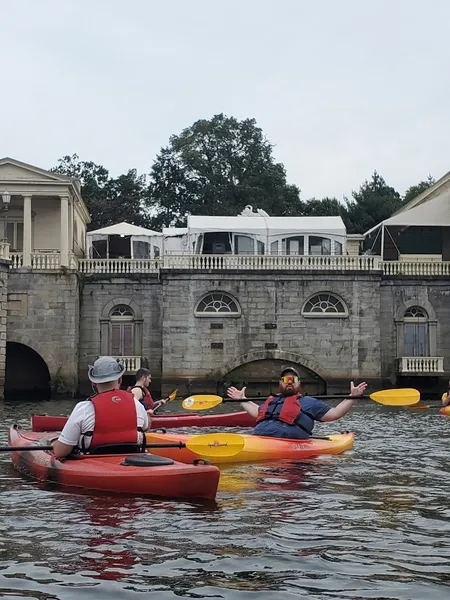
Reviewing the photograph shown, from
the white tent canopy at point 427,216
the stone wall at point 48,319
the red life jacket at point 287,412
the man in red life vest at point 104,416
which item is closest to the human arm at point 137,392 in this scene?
the red life jacket at point 287,412

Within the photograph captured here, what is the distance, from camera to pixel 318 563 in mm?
7000

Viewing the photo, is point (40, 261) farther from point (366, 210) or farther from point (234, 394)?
point (366, 210)

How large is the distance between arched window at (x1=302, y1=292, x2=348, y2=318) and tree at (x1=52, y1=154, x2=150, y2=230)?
28.5m

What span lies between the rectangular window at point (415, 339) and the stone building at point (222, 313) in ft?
0.13

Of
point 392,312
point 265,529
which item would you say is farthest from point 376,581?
point 392,312

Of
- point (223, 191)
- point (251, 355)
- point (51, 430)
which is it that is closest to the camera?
point (51, 430)

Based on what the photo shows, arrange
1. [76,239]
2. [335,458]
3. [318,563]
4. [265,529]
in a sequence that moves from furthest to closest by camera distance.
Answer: [76,239], [335,458], [265,529], [318,563]

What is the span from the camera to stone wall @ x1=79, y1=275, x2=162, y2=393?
3475 centimetres

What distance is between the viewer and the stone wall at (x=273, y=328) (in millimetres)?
33688

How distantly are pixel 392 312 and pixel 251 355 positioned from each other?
19.0 feet

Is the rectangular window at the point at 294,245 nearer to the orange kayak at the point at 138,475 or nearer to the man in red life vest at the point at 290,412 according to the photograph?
the man in red life vest at the point at 290,412

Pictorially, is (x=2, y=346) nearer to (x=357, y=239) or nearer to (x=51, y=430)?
(x=51, y=430)

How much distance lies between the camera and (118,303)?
1375 inches

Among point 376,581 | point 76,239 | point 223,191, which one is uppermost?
point 223,191
